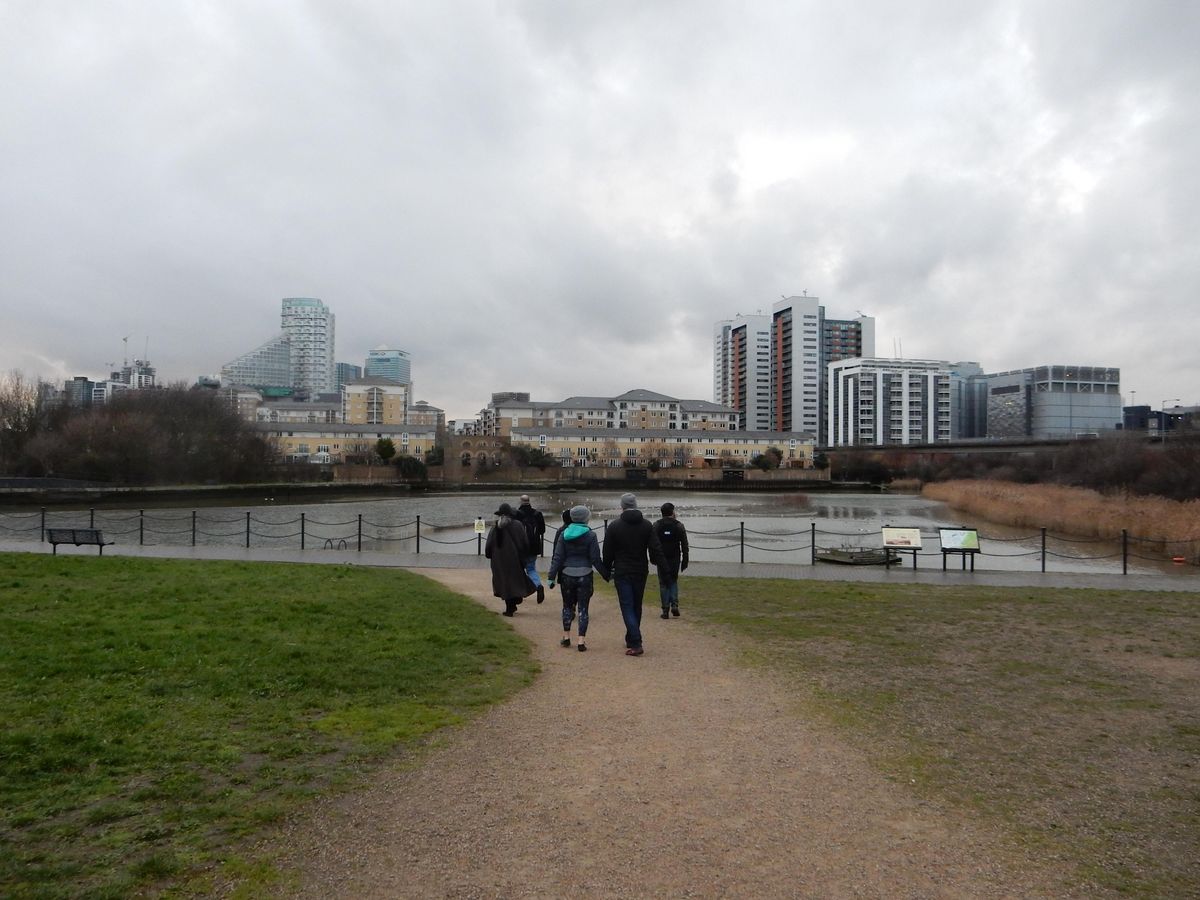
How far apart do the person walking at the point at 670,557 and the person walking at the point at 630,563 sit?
2055mm

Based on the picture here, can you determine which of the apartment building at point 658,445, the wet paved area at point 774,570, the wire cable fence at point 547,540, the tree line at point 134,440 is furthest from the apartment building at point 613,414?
the wet paved area at point 774,570

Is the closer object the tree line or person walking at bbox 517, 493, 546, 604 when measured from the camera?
person walking at bbox 517, 493, 546, 604

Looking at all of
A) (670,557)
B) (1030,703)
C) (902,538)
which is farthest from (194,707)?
(902,538)

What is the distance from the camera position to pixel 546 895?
3.70m

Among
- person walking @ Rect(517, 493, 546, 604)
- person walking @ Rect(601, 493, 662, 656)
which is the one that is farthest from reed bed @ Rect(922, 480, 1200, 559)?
person walking @ Rect(601, 493, 662, 656)

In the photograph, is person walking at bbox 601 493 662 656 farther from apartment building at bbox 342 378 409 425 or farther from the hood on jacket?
apartment building at bbox 342 378 409 425

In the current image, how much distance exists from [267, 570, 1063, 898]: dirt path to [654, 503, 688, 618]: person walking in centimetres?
461

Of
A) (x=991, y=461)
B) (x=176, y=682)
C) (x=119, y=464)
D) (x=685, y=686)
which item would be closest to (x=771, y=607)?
(x=685, y=686)

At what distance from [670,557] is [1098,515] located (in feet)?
87.7

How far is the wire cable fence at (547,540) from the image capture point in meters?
20.6

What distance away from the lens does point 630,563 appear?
29.7 ft

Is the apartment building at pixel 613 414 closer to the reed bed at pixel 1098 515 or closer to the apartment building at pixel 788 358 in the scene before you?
the apartment building at pixel 788 358

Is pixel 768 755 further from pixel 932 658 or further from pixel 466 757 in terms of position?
pixel 932 658

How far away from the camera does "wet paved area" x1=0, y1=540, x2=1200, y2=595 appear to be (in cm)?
1551
